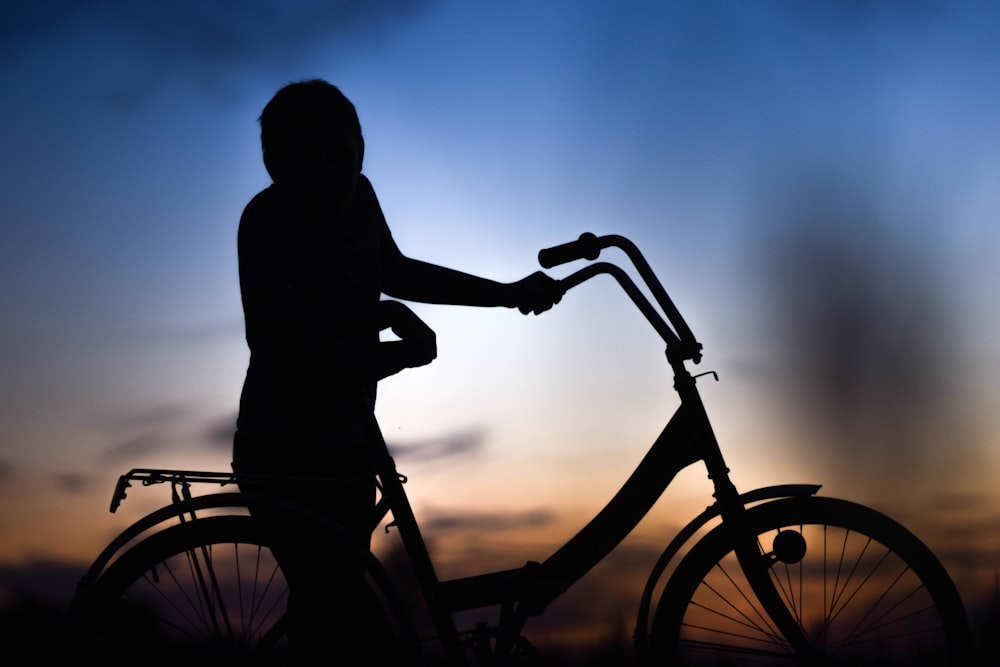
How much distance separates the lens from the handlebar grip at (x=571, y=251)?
3295 millimetres

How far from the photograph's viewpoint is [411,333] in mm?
2697

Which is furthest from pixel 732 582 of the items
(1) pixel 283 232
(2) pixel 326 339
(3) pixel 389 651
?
(1) pixel 283 232

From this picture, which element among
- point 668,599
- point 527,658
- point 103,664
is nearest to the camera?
point 103,664

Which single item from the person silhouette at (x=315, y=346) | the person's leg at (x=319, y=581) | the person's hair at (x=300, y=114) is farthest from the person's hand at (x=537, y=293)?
the person's leg at (x=319, y=581)

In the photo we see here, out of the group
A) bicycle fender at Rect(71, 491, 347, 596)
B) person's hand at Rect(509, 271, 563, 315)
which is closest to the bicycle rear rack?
bicycle fender at Rect(71, 491, 347, 596)

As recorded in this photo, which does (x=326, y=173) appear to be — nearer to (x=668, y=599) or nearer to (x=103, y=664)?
(x=103, y=664)

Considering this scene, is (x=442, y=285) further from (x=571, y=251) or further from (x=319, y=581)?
(x=319, y=581)

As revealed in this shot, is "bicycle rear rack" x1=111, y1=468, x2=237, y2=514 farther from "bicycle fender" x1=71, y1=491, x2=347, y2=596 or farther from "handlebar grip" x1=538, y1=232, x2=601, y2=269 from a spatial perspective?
"handlebar grip" x1=538, y1=232, x2=601, y2=269

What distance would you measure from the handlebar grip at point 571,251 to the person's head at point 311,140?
30.9 inches

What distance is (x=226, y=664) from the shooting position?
2676mm

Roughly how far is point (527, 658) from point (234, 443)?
3.99ft

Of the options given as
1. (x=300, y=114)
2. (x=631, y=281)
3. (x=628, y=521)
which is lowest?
(x=628, y=521)

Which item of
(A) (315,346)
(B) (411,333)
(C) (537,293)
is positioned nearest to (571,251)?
(C) (537,293)

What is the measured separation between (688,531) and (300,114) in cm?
198
